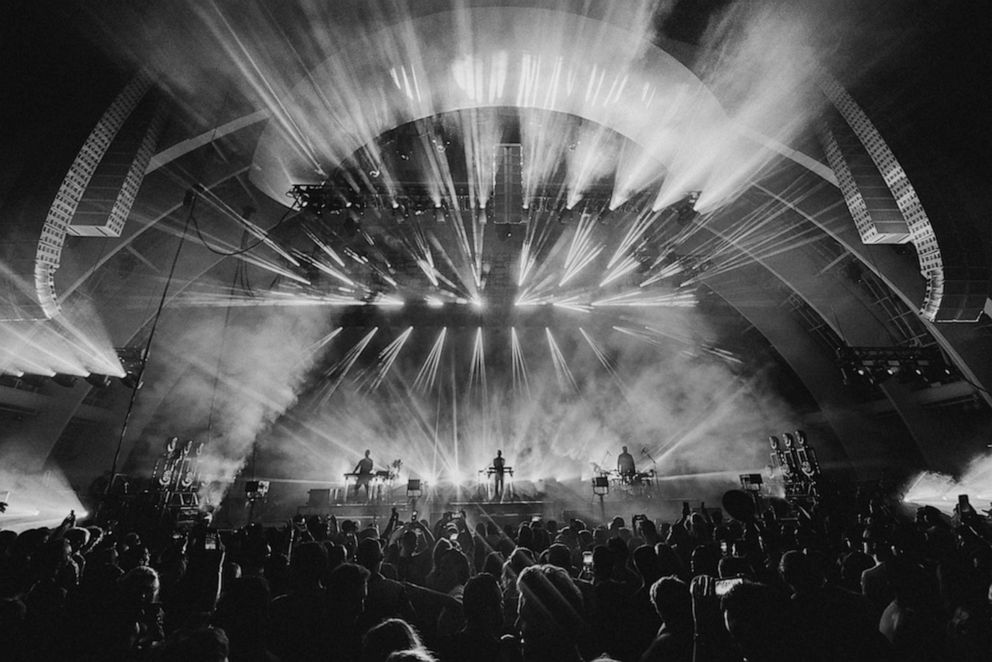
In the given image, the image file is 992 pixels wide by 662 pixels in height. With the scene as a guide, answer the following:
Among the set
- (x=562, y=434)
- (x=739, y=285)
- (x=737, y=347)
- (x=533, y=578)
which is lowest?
(x=533, y=578)

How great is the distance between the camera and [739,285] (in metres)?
14.7

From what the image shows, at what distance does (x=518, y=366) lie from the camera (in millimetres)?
18750

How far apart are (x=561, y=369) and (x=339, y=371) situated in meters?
9.92

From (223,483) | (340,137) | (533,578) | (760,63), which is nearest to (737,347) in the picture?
(760,63)

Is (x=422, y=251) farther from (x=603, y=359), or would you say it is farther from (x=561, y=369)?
(x=603, y=359)

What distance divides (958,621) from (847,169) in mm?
6862

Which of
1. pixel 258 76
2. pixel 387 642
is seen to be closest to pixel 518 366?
pixel 258 76

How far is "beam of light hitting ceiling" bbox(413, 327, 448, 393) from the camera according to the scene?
18438 millimetres

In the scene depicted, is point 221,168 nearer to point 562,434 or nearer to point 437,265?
point 437,265

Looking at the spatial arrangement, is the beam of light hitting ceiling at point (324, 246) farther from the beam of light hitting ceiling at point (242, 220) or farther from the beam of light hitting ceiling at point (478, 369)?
the beam of light hitting ceiling at point (478, 369)

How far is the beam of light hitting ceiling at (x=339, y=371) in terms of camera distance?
17.7 m

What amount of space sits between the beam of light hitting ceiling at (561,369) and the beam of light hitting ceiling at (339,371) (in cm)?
783

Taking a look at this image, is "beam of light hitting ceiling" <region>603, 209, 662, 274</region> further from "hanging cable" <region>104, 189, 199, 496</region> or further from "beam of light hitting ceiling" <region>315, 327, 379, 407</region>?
"beam of light hitting ceiling" <region>315, 327, 379, 407</region>

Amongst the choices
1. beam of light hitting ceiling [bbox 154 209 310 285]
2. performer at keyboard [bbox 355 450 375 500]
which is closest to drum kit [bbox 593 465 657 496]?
performer at keyboard [bbox 355 450 375 500]
